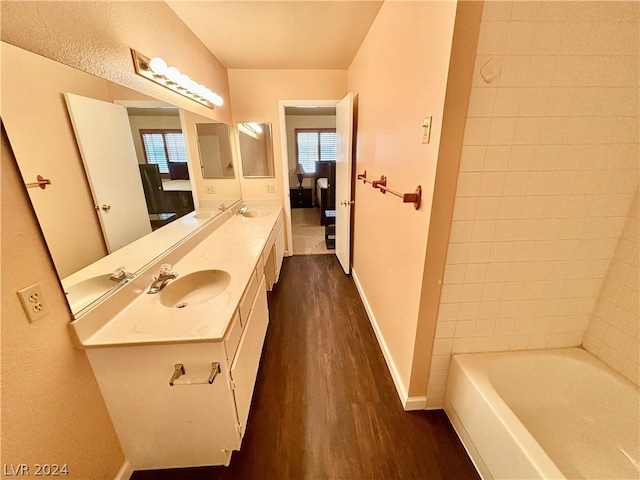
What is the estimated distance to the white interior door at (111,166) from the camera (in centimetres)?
105

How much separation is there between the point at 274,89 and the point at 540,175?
9.47 feet

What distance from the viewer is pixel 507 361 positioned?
1.33 metres

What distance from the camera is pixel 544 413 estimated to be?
1.31m

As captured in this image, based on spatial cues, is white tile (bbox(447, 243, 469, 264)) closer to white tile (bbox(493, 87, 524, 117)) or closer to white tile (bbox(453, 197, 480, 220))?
white tile (bbox(453, 197, 480, 220))

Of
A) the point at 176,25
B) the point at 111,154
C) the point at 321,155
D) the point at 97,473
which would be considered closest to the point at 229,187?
the point at 176,25

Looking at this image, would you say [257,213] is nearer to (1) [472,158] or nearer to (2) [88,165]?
(2) [88,165]

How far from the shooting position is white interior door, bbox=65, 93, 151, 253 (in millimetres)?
1051

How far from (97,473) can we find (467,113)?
2073mm

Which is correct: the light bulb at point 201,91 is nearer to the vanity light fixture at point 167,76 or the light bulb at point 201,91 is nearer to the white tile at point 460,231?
the vanity light fixture at point 167,76

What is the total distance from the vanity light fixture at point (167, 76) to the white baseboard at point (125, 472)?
1.98 meters

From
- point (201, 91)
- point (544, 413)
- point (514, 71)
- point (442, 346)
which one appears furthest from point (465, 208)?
point (201, 91)

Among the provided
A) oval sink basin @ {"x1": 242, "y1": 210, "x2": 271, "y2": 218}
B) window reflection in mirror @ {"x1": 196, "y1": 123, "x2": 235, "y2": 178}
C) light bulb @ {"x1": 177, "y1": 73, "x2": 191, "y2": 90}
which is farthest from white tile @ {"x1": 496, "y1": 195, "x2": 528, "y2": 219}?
oval sink basin @ {"x1": 242, "y1": 210, "x2": 271, "y2": 218}

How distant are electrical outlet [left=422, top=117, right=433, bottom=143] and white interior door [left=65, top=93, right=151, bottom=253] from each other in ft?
4.77

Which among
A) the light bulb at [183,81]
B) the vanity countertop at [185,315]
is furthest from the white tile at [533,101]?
the light bulb at [183,81]
